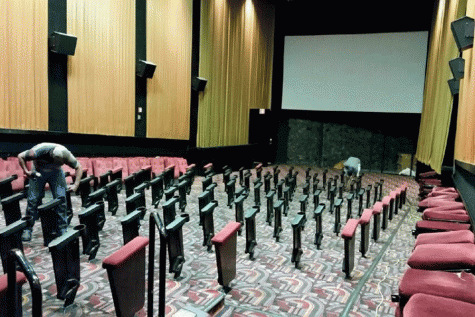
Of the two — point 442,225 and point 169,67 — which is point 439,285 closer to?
point 442,225

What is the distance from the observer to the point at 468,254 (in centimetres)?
222

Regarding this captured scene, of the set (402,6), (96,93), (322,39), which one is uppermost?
(402,6)

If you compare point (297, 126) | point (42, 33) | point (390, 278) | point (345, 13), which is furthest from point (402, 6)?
point (390, 278)

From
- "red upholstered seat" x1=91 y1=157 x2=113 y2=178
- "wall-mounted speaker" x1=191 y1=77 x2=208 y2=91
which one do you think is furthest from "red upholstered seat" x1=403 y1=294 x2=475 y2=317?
"wall-mounted speaker" x1=191 y1=77 x2=208 y2=91

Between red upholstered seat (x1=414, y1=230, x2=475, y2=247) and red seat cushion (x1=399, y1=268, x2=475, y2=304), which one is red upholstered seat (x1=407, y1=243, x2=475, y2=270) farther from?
red upholstered seat (x1=414, y1=230, x2=475, y2=247)

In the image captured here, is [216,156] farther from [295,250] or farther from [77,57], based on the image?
[295,250]

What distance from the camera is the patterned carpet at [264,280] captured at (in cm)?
271

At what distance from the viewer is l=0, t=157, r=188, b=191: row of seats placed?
19.1ft

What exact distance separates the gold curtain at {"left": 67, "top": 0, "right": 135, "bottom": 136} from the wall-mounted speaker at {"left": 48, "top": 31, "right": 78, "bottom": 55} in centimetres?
39

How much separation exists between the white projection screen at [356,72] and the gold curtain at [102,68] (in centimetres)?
677

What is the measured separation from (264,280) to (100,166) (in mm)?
4996

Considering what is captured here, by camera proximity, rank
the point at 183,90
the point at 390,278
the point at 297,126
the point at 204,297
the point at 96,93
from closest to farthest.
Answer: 1. the point at 204,297
2. the point at 390,278
3. the point at 96,93
4. the point at 183,90
5. the point at 297,126

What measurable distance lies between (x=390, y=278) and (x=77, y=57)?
22.8 ft

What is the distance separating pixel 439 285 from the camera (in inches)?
79.1
